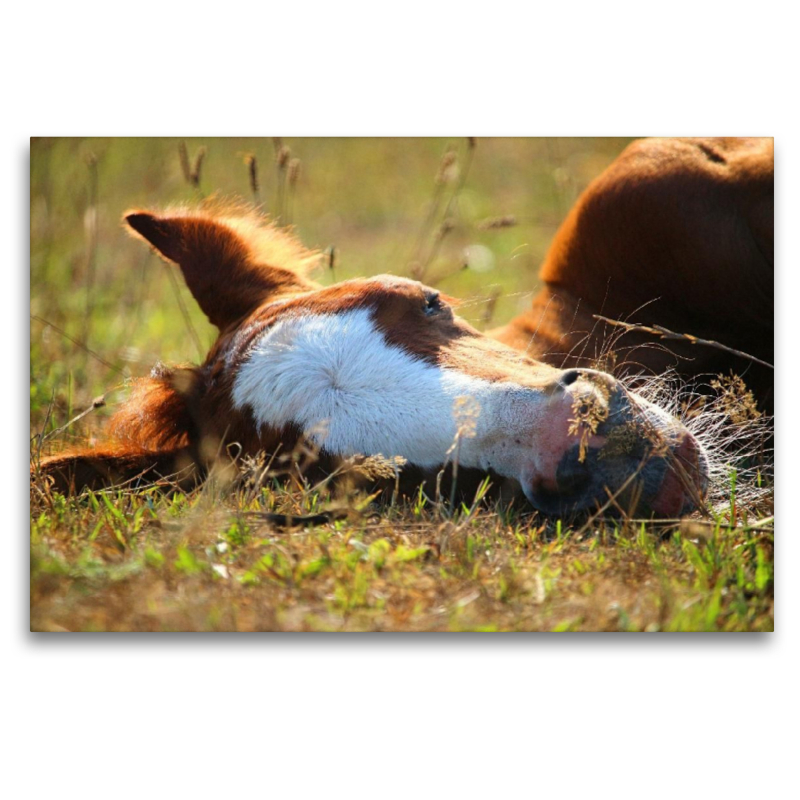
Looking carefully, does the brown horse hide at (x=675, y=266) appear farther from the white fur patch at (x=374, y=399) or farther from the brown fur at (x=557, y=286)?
the white fur patch at (x=374, y=399)

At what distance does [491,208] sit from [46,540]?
3.74 metres

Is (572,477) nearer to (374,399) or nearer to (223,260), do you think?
(374,399)

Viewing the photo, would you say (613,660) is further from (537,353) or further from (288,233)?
(288,233)

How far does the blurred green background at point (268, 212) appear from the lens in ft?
10.5

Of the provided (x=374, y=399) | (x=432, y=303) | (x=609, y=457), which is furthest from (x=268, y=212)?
(x=609, y=457)

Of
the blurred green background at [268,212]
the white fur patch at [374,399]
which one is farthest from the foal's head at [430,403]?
the blurred green background at [268,212]

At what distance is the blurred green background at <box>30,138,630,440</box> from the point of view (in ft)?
10.5

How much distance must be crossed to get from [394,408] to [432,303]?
0.35 metres

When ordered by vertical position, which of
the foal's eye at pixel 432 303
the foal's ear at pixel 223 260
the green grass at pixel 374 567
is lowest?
the green grass at pixel 374 567

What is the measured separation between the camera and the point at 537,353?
101 inches

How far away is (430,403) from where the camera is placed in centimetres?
194

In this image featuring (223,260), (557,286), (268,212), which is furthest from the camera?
(268,212)
